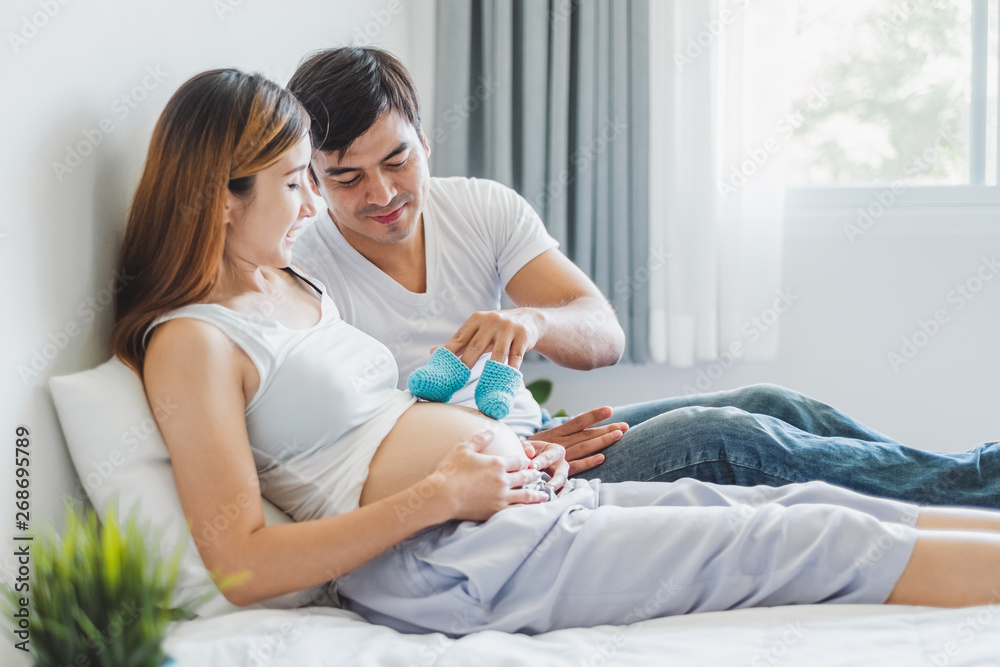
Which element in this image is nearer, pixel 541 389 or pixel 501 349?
pixel 501 349

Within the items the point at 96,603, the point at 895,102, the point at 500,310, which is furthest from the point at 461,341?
the point at 895,102

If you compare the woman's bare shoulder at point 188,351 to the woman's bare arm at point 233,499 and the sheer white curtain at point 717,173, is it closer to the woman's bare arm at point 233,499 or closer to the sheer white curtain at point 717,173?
the woman's bare arm at point 233,499

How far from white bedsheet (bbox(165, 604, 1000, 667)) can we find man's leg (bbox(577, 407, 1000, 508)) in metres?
0.32

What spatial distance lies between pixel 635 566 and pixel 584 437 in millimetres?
472

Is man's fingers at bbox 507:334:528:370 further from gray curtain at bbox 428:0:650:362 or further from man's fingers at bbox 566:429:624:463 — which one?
gray curtain at bbox 428:0:650:362

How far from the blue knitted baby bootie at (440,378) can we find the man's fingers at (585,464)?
0.25 meters

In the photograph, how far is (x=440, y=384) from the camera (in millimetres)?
1294

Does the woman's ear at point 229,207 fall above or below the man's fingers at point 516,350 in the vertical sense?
above

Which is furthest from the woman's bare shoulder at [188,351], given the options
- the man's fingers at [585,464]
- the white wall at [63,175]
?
the man's fingers at [585,464]

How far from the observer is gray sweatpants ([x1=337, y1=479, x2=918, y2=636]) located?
99 centimetres

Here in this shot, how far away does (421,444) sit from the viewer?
3.90ft

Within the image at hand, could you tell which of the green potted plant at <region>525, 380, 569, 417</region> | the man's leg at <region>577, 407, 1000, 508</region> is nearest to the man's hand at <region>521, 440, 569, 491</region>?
the man's leg at <region>577, 407, 1000, 508</region>

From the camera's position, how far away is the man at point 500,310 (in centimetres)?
128

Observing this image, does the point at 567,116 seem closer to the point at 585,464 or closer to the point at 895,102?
the point at 895,102
